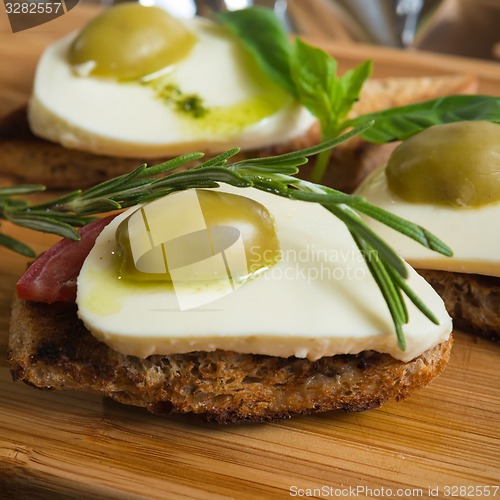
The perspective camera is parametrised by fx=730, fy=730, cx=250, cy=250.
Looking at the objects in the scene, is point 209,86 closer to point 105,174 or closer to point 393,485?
point 105,174

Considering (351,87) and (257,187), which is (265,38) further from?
(257,187)

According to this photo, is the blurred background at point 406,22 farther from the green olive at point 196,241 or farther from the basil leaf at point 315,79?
the green olive at point 196,241


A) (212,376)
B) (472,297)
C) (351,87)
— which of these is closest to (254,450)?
(212,376)

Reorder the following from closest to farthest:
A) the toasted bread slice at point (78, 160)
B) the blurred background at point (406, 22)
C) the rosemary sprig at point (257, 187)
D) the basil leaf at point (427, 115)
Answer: the rosemary sprig at point (257, 187), the basil leaf at point (427, 115), the toasted bread slice at point (78, 160), the blurred background at point (406, 22)

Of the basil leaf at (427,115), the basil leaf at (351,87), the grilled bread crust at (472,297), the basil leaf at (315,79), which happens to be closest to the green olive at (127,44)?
the basil leaf at (315,79)

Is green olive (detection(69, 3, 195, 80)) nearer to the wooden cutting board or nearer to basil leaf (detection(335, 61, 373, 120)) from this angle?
basil leaf (detection(335, 61, 373, 120))

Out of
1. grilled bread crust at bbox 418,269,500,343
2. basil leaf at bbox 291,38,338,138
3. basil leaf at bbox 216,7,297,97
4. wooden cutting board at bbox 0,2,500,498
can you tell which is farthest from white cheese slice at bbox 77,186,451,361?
basil leaf at bbox 216,7,297,97

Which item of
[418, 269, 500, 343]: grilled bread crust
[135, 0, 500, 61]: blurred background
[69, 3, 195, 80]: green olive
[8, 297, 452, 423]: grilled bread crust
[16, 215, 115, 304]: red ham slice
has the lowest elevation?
[135, 0, 500, 61]: blurred background
